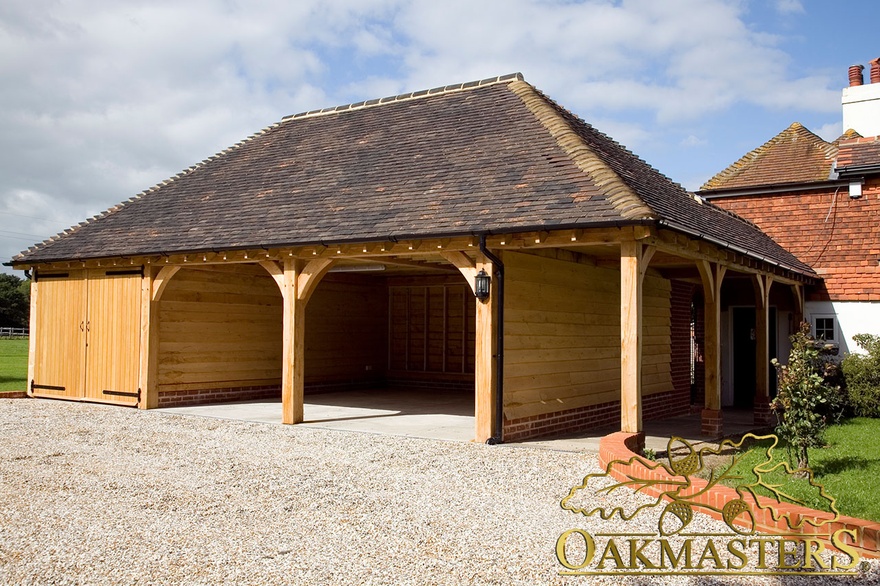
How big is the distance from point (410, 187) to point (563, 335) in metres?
3.06

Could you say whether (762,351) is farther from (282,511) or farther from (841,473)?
(282,511)

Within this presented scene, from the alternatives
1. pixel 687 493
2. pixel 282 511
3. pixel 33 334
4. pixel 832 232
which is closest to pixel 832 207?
pixel 832 232

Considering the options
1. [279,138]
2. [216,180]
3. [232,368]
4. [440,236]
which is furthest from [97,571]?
[279,138]

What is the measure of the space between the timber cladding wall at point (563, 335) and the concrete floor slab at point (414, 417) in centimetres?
61

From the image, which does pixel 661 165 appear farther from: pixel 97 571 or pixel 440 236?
pixel 97 571

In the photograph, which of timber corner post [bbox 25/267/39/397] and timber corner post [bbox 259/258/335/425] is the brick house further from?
timber corner post [bbox 25/267/39/397]

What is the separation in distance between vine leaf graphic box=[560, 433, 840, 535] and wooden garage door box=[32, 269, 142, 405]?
900 centimetres

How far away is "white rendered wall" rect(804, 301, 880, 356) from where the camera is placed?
14781 mm

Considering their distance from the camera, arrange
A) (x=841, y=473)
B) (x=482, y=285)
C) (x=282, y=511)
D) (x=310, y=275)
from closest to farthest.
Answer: (x=282, y=511) → (x=841, y=473) → (x=482, y=285) → (x=310, y=275)

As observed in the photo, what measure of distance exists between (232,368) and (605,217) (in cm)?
850

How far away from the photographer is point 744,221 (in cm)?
1627

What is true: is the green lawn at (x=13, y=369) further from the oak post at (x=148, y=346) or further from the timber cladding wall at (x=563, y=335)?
the timber cladding wall at (x=563, y=335)

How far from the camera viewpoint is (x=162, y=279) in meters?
12.5

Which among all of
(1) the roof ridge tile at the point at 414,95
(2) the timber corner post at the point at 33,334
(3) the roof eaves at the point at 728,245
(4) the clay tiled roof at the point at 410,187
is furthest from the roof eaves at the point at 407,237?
(1) the roof ridge tile at the point at 414,95
